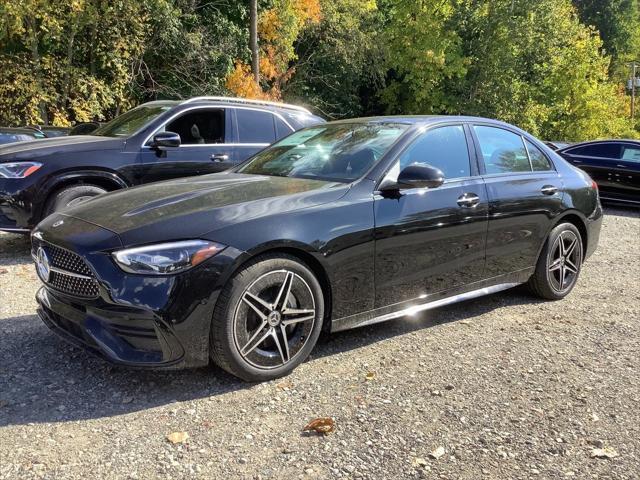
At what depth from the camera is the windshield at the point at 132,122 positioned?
6828 millimetres

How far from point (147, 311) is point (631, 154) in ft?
38.4

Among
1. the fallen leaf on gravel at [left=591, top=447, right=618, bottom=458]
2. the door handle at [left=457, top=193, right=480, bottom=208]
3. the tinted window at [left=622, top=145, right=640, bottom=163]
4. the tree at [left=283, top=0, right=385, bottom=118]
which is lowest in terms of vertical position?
the fallen leaf on gravel at [left=591, top=447, right=618, bottom=458]

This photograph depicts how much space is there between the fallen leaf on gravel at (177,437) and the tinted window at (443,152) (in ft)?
7.51

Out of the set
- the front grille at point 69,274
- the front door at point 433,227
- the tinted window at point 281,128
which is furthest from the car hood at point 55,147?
the front door at point 433,227

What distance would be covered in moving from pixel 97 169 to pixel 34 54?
13.8 meters

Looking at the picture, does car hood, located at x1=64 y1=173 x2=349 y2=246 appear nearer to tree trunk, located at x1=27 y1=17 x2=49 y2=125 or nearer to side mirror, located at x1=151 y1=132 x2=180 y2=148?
side mirror, located at x1=151 y1=132 x2=180 y2=148

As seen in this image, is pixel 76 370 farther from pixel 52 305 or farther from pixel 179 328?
pixel 179 328

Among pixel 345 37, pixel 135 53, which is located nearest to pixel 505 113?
pixel 345 37

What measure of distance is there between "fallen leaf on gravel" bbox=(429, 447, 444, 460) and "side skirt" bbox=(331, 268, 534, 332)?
112cm

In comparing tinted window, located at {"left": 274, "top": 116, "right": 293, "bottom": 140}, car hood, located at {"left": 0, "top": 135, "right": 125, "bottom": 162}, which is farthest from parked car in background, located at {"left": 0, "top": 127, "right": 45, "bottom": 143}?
tinted window, located at {"left": 274, "top": 116, "right": 293, "bottom": 140}

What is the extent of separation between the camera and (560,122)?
3334 cm

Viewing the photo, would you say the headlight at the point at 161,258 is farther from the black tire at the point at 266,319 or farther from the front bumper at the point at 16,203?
the front bumper at the point at 16,203

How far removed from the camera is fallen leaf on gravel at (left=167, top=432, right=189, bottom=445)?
284cm

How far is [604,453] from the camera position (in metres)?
2.85
